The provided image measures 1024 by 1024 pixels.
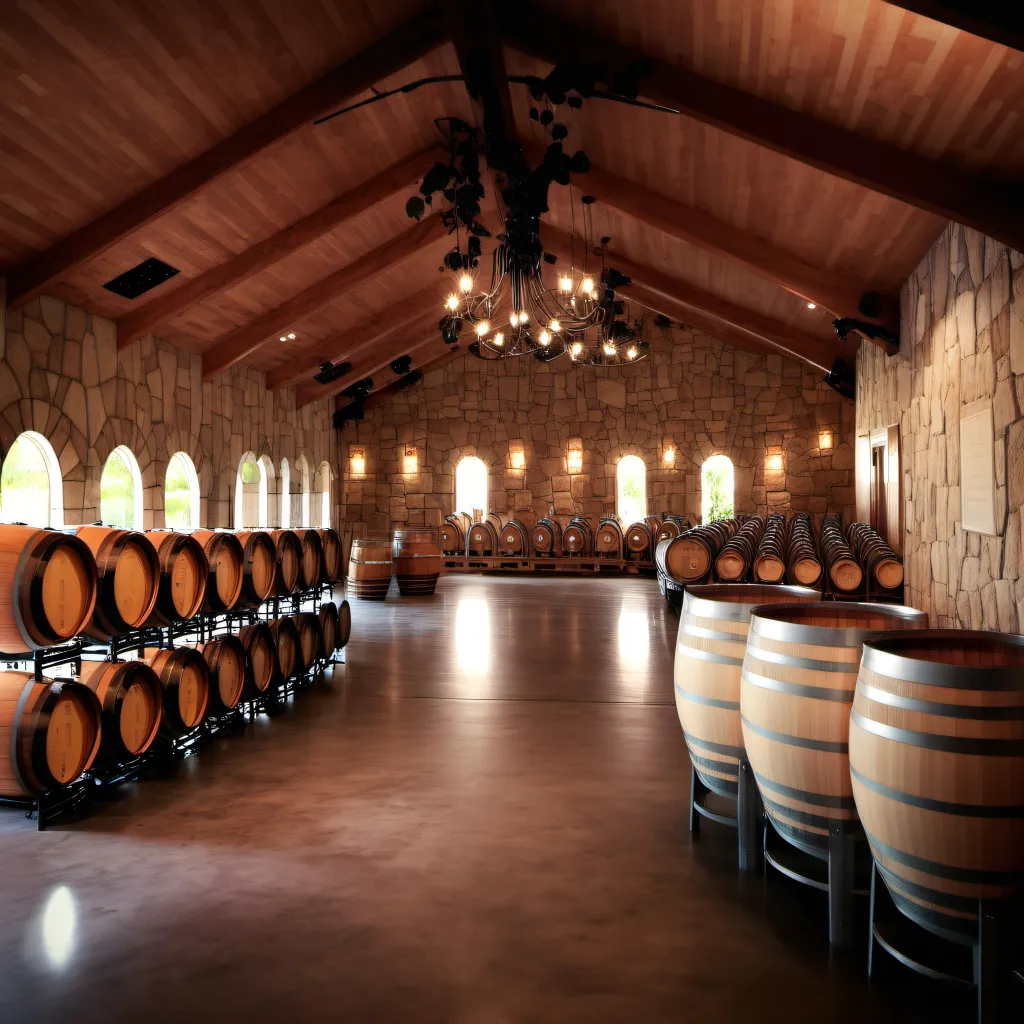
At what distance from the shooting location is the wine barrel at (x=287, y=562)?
5.65 metres

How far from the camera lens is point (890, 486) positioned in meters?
9.95

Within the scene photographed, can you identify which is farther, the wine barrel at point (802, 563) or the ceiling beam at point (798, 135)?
the wine barrel at point (802, 563)

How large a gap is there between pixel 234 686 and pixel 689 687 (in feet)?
9.29

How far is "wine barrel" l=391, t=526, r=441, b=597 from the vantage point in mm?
11961

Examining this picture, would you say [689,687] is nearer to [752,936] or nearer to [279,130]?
[752,936]

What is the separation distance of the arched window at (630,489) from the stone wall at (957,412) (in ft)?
24.8

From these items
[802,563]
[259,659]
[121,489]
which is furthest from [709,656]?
[121,489]

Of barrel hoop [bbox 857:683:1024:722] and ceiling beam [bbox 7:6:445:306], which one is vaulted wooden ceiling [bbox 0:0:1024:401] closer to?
ceiling beam [bbox 7:6:445:306]

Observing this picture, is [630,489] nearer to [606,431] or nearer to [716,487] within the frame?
[606,431]

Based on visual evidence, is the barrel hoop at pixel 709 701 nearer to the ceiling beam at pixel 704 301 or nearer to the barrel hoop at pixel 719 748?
the barrel hoop at pixel 719 748

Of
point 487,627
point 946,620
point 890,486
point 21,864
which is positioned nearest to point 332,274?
point 487,627

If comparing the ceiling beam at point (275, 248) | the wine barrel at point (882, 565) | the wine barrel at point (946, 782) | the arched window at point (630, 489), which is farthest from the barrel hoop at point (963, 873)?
the arched window at point (630, 489)

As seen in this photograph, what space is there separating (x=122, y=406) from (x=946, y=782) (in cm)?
934

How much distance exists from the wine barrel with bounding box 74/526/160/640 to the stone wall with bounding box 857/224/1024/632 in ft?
15.2
